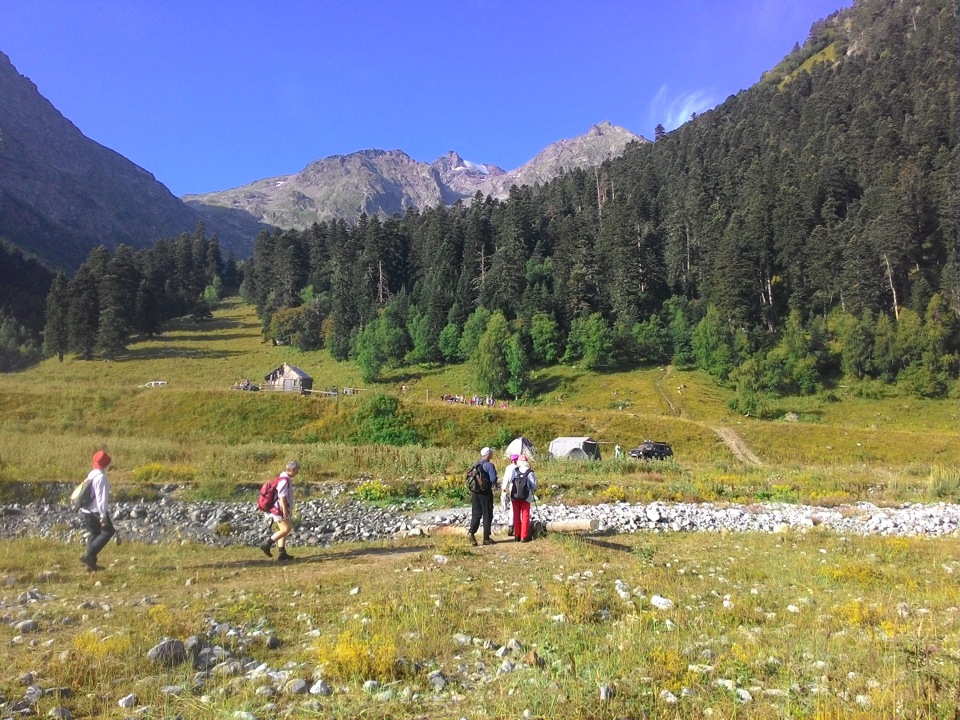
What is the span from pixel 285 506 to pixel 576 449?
28251mm

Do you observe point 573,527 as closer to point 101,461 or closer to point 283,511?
point 283,511

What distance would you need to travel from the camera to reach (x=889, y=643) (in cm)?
604

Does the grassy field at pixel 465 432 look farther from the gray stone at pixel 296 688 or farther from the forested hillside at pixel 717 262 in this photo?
the gray stone at pixel 296 688

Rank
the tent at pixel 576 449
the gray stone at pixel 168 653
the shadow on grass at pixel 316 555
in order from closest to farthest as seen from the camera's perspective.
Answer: the gray stone at pixel 168 653 < the shadow on grass at pixel 316 555 < the tent at pixel 576 449

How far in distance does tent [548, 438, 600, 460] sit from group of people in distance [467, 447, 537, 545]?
24.4 meters

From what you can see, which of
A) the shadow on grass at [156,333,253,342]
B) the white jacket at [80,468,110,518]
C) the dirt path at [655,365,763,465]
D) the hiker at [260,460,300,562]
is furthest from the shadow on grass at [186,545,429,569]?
the shadow on grass at [156,333,253,342]

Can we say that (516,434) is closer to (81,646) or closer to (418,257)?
(81,646)

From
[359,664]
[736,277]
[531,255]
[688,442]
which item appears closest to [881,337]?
[736,277]

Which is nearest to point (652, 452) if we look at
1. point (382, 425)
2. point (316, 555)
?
point (382, 425)

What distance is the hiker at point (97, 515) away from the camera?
10.6 meters

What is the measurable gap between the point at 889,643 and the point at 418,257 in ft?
360

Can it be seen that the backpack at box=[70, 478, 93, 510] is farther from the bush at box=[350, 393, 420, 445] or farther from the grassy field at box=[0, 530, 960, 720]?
the bush at box=[350, 393, 420, 445]

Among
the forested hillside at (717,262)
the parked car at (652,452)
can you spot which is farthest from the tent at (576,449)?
the forested hillside at (717,262)

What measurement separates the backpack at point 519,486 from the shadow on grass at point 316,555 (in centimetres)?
240
